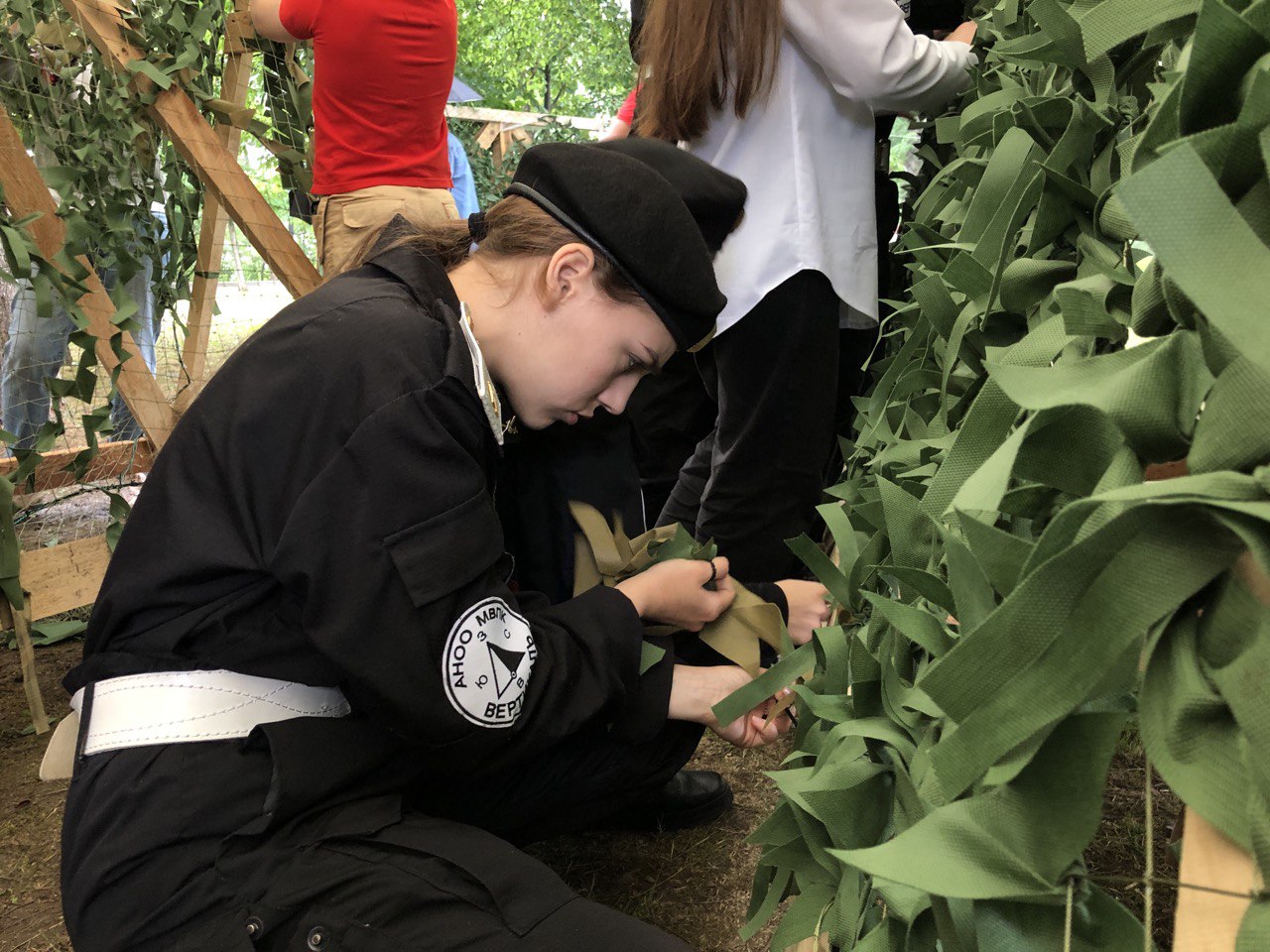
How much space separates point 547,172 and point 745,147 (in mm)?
466

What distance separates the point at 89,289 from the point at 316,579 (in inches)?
57.9

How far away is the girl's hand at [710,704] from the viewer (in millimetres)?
1213

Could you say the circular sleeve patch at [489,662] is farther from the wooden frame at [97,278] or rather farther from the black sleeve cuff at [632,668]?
the wooden frame at [97,278]

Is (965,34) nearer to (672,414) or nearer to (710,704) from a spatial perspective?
(672,414)

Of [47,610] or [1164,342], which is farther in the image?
[47,610]

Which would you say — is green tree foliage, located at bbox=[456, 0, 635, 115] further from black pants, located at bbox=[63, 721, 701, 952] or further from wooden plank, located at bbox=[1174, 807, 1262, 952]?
wooden plank, located at bbox=[1174, 807, 1262, 952]

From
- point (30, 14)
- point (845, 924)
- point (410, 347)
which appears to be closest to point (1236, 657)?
point (845, 924)

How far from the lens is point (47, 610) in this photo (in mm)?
2084

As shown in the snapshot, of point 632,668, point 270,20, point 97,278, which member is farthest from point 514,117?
point 632,668

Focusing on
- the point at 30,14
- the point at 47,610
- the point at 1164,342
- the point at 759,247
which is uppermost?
the point at 30,14

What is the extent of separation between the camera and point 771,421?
153 cm

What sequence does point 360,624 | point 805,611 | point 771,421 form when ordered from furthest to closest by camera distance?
point 771,421 < point 805,611 < point 360,624

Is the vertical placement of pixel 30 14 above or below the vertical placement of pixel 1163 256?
above

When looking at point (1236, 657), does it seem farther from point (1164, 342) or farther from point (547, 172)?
point (547, 172)
